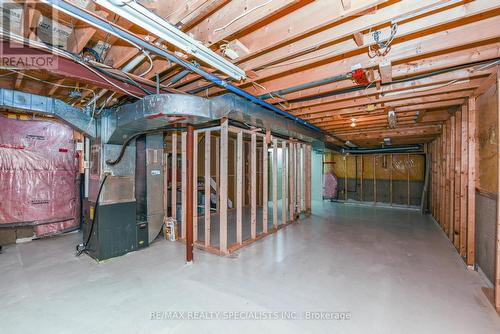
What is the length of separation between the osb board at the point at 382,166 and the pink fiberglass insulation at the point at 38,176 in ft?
26.6

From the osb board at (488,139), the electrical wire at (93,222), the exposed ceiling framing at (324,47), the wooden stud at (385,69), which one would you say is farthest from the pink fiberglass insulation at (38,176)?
the osb board at (488,139)

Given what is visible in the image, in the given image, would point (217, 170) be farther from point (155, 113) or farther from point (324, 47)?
point (324, 47)

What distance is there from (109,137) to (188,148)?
1103mm

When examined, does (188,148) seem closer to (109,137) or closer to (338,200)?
(109,137)

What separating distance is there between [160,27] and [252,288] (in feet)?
7.98

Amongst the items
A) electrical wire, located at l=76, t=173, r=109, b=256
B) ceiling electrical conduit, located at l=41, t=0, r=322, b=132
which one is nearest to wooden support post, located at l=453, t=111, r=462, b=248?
ceiling electrical conduit, located at l=41, t=0, r=322, b=132

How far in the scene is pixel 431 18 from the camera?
1604 mm

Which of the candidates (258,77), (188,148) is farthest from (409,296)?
(188,148)

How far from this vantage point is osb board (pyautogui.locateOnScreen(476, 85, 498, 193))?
91.1 inches

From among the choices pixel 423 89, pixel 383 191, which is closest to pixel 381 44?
pixel 423 89

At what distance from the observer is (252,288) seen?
2404mm

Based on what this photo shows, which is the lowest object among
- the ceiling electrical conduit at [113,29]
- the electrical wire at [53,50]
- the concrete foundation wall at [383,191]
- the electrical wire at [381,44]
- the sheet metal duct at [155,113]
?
the concrete foundation wall at [383,191]

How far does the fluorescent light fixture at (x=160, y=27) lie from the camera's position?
1276 mm

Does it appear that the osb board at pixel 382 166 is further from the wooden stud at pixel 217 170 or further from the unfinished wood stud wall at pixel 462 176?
the wooden stud at pixel 217 170
